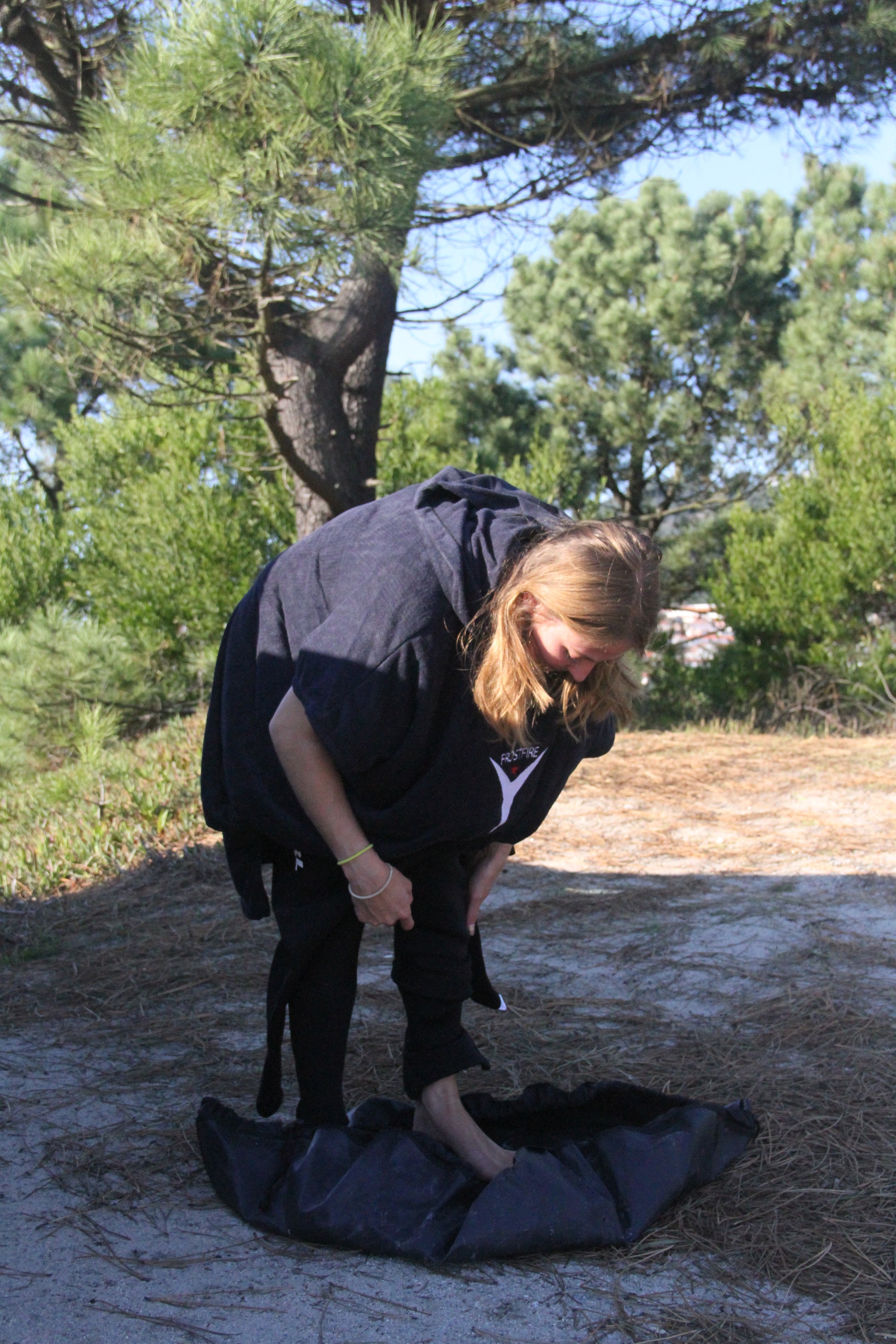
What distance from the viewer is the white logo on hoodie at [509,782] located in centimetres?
190

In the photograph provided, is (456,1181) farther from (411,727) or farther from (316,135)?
(316,135)

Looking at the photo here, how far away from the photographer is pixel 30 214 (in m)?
5.79

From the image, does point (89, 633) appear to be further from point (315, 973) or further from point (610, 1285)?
point (610, 1285)

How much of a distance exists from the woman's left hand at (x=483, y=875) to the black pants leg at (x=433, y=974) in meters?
0.14

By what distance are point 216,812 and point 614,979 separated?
4.32 ft

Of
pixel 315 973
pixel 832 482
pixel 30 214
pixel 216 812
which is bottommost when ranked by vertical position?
pixel 315 973

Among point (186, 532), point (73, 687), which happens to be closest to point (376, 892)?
point (73, 687)

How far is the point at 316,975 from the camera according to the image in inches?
77.3

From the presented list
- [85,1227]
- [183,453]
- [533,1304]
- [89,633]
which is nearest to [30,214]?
[183,453]

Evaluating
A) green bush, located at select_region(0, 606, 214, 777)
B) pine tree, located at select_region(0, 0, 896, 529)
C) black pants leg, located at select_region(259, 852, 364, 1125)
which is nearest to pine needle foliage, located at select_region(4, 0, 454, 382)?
pine tree, located at select_region(0, 0, 896, 529)

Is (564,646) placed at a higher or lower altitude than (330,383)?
lower

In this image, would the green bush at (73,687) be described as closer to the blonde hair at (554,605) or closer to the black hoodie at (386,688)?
the black hoodie at (386,688)

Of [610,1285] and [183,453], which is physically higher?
[183,453]

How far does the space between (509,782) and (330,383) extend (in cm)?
422
